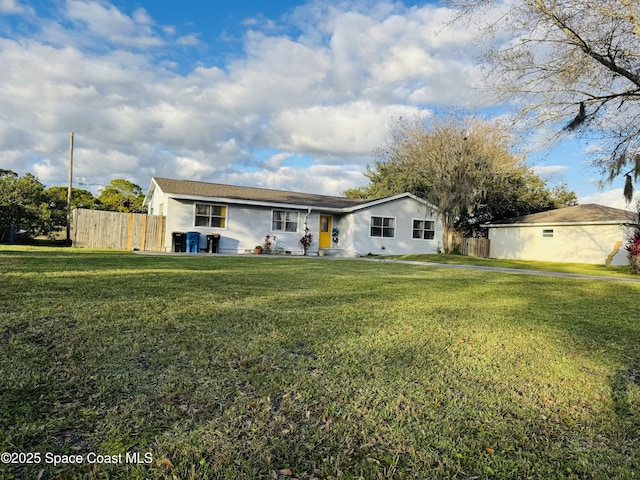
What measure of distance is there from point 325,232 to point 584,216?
1452cm

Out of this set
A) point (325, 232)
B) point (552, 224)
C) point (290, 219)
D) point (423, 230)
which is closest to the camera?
point (290, 219)

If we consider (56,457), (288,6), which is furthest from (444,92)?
(56,457)

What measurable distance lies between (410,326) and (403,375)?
1549 millimetres

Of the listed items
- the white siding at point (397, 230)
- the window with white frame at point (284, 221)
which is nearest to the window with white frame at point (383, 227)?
the white siding at point (397, 230)

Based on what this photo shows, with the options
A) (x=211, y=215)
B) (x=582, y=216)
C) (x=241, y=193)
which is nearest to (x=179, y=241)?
(x=211, y=215)

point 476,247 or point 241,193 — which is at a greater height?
point 241,193

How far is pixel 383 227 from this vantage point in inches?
861

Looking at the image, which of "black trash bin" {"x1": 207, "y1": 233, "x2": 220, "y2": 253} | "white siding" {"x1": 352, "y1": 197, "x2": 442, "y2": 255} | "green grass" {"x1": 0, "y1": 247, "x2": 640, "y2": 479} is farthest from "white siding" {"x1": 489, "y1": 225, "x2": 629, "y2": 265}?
"black trash bin" {"x1": 207, "y1": 233, "x2": 220, "y2": 253}

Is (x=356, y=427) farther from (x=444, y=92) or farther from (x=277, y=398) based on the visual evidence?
(x=444, y=92)

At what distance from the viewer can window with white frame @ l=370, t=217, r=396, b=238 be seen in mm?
21641

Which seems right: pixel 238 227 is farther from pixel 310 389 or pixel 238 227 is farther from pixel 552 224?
pixel 552 224

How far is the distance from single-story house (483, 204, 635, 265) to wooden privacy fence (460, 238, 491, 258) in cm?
50

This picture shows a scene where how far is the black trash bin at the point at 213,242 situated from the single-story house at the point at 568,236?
18662 millimetres

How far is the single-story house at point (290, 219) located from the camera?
18016mm
